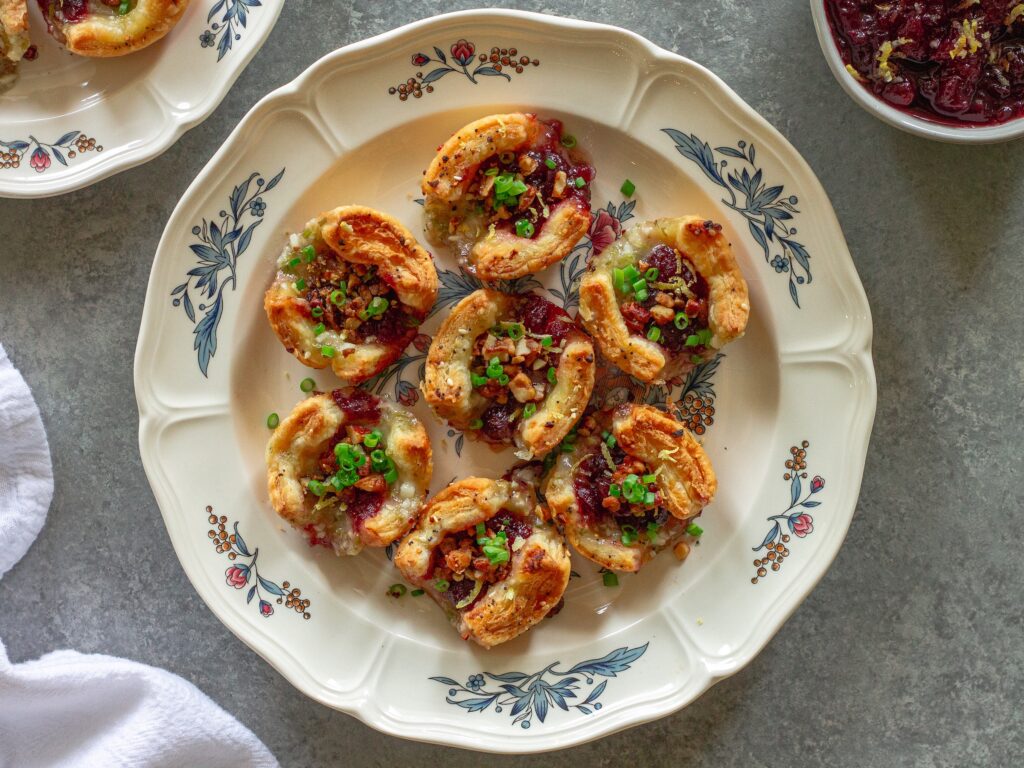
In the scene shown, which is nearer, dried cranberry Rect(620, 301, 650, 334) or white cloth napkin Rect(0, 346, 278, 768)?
dried cranberry Rect(620, 301, 650, 334)

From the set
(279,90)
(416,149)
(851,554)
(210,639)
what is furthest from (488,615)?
(279,90)

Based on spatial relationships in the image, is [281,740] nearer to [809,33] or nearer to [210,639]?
[210,639]

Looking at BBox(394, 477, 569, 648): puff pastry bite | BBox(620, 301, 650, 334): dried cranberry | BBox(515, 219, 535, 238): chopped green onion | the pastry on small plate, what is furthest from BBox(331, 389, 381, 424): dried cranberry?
the pastry on small plate

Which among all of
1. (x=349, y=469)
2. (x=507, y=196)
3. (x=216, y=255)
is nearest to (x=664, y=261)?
(x=507, y=196)

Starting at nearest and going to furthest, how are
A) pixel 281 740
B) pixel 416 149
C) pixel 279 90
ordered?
pixel 279 90 → pixel 416 149 → pixel 281 740

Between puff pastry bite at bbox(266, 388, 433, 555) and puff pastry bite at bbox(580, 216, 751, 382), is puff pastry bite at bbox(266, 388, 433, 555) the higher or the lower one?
the lower one

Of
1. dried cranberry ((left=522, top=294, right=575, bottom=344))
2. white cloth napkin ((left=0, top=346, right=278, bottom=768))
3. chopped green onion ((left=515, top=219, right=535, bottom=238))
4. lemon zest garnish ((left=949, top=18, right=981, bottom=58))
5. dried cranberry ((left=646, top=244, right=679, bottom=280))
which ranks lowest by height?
white cloth napkin ((left=0, top=346, right=278, bottom=768))

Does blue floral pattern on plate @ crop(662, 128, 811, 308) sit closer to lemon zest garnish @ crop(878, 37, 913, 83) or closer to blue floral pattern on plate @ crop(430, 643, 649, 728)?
lemon zest garnish @ crop(878, 37, 913, 83)

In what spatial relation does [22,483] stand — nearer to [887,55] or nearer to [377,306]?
[377,306]
